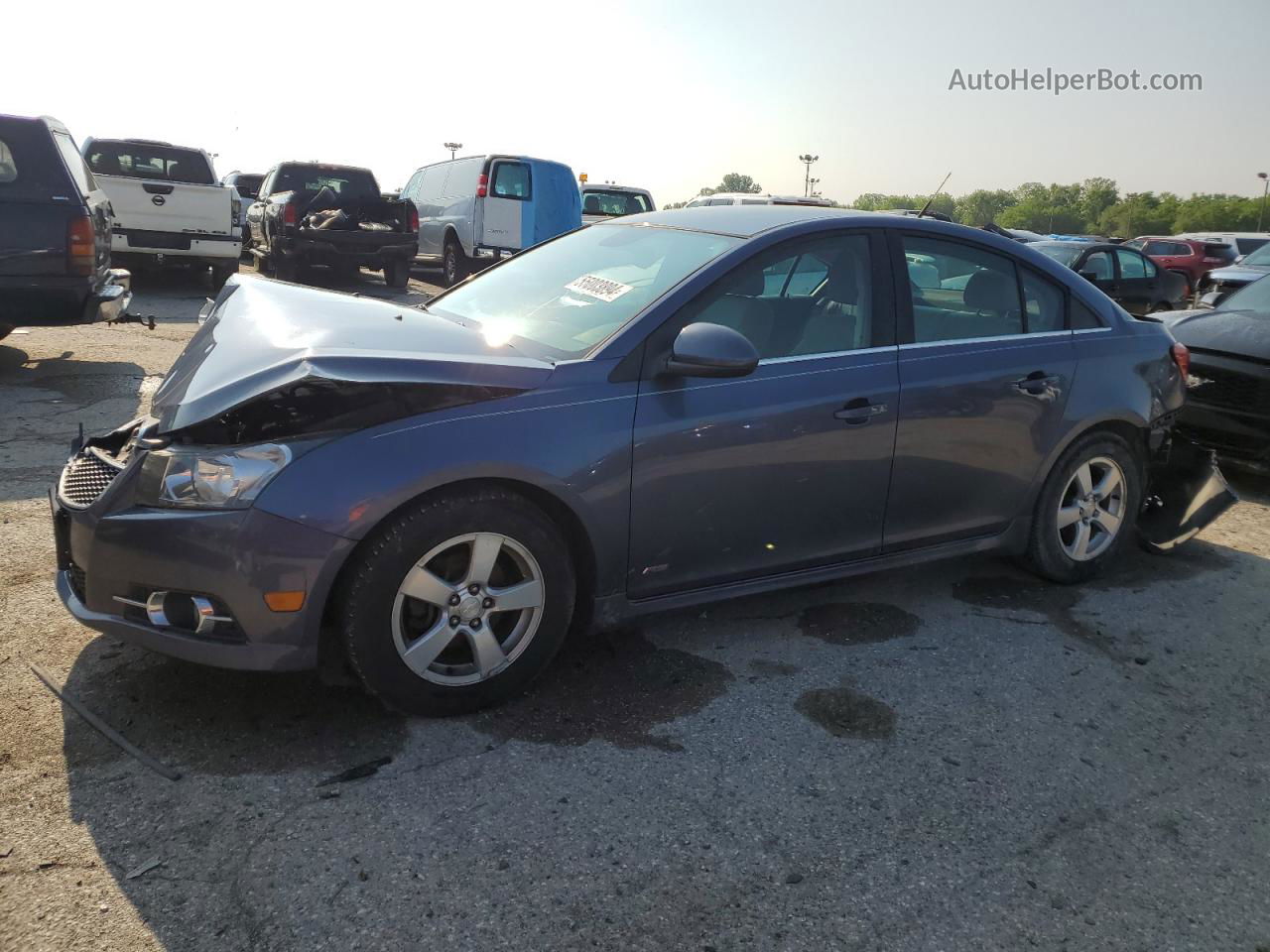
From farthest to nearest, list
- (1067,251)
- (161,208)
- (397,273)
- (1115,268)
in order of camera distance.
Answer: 1. (397,273)
2. (1115,268)
3. (1067,251)
4. (161,208)

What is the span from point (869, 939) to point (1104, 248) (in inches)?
554

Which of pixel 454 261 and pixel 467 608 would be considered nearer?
pixel 467 608

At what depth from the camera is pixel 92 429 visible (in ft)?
20.3

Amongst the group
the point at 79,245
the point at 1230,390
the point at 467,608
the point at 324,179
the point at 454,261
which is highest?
the point at 324,179

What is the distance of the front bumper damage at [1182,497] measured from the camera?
4.91 m

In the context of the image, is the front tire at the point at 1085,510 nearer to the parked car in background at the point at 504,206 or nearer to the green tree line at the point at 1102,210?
the parked car in background at the point at 504,206

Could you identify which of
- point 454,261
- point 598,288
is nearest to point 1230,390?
point 598,288

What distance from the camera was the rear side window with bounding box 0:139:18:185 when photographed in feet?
23.1

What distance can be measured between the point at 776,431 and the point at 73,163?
676 cm

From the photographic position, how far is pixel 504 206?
16.0 metres

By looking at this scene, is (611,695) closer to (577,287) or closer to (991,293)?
(577,287)

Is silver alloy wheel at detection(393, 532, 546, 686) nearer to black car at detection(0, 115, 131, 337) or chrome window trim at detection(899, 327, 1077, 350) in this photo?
chrome window trim at detection(899, 327, 1077, 350)

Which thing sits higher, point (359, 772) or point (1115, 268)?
point (1115, 268)

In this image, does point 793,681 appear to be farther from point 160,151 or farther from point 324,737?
point 160,151
